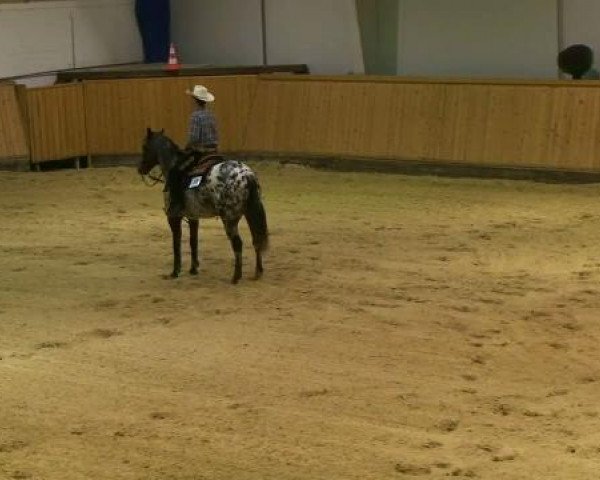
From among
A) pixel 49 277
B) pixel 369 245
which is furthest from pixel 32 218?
pixel 369 245

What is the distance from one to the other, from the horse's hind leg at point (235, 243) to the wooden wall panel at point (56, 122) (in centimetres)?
809

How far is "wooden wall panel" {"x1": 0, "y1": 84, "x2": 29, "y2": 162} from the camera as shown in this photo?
18.3 meters

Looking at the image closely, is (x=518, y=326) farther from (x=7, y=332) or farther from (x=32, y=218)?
(x=32, y=218)

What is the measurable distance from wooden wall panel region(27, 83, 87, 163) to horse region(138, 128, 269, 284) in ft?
24.1

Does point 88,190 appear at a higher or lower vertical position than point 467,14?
lower

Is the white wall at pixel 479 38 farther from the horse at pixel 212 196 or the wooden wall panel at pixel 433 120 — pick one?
the horse at pixel 212 196

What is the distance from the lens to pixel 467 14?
63.3 ft

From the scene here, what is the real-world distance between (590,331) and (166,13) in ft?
45.8

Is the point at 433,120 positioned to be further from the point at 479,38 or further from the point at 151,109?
the point at 151,109

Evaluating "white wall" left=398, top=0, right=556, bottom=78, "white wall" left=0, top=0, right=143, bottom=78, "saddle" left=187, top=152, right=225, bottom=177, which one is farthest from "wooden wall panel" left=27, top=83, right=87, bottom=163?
"saddle" left=187, top=152, right=225, bottom=177

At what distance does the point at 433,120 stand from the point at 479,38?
221cm

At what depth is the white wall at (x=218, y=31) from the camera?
21438mm

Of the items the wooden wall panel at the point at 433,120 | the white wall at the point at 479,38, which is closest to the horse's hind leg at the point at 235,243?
the wooden wall panel at the point at 433,120

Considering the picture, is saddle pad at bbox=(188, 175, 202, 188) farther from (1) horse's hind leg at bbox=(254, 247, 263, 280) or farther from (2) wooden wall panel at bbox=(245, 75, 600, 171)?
(2) wooden wall panel at bbox=(245, 75, 600, 171)
